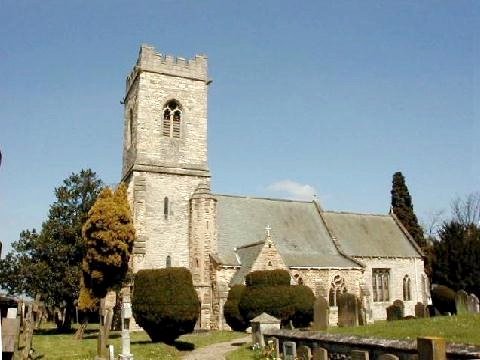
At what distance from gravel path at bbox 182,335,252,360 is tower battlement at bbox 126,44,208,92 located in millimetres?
18970

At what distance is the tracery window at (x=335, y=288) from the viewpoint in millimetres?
32969

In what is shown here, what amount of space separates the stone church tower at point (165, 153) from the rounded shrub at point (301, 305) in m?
6.52

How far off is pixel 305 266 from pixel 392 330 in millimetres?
15596

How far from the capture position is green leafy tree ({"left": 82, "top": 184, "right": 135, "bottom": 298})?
90.5ft

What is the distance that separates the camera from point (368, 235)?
38.8m

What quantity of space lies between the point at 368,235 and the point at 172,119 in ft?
57.9

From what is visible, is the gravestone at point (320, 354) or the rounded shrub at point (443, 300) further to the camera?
the rounded shrub at point (443, 300)

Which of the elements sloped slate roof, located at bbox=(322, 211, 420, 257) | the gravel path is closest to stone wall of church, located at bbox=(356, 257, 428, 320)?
sloped slate roof, located at bbox=(322, 211, 420, 257)

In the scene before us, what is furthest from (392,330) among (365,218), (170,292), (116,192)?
(365,218)

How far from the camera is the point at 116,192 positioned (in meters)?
29.7

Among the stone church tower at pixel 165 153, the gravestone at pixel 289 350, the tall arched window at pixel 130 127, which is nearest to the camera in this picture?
the gravestone at pixel 289 350

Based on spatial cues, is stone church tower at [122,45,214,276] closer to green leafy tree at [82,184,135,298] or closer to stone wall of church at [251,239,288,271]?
green leafy tree at [82,184,135,298]

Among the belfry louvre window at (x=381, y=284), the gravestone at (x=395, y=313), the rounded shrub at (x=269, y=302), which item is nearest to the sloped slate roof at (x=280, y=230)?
the belfry louvre window at (x=381, y=284)

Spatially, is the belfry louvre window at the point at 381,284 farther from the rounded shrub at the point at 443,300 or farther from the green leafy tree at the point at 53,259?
the green leafy tree at the point at 53,259
